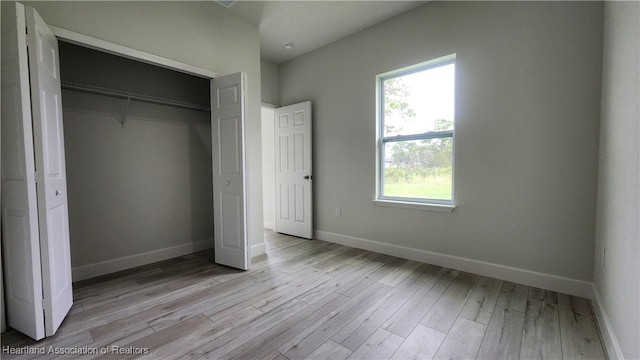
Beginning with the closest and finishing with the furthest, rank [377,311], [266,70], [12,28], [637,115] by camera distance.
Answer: [637,115], [12,28], [377,311], [266,70]

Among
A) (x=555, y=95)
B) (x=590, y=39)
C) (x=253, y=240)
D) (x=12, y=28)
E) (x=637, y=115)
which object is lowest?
(x=253, y=240)

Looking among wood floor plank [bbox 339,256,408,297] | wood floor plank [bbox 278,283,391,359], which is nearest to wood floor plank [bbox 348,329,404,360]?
wood floor plank [bbox 278,283,391,359]

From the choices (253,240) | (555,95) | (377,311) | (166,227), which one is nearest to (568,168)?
(555,95)

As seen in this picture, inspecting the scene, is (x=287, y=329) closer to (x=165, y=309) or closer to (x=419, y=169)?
(x=165, y=309)

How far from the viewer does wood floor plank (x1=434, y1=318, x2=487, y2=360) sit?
1.58 meters

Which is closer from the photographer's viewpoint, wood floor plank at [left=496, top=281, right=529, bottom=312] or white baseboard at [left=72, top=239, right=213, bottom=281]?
wood floor plank at [left=496, top=281, right=529, bottom=312]

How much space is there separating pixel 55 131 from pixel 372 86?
3.14m

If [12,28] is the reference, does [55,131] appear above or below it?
below

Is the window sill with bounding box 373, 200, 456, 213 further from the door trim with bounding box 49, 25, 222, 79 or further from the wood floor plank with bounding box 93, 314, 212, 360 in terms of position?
the door trim with bounding box 49, 25, 222, 79

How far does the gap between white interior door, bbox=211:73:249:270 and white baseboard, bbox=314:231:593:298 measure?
160cm

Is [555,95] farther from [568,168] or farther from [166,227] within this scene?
[166,227]

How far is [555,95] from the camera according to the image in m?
2.30

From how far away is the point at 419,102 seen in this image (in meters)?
3.17

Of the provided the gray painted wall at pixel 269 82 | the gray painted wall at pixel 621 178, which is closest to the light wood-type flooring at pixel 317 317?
the gray painted wall at pixel 621 178
